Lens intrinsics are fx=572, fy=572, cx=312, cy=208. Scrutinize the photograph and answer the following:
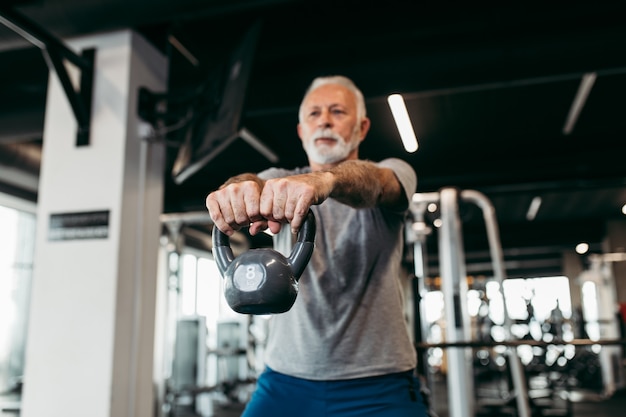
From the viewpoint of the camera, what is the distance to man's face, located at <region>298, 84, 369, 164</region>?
1679 millimetres

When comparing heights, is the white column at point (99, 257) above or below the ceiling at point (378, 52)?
below

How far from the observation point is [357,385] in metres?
1.43

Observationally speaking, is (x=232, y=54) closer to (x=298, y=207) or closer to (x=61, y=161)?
(x=61, y=161)

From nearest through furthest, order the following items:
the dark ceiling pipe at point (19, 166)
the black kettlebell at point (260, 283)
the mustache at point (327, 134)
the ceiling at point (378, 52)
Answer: the black kettlebell at point (260, 283)
the mustache at point (327, 134)
the ceiling at point (378, 52)
the dark ceiling pipe at point (19, 166)

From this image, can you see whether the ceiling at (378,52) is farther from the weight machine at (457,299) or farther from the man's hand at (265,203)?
the man's hand at (265,203)

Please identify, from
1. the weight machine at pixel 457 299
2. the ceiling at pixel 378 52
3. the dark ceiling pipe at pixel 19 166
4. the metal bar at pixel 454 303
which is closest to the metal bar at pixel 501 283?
the weight machine at pixel 457 299

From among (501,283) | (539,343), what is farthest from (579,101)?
(539,343)

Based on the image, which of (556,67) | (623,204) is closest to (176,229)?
(556,67)

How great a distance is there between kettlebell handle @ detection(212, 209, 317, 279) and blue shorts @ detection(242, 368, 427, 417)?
1.99 ft

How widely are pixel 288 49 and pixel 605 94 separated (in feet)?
11.3

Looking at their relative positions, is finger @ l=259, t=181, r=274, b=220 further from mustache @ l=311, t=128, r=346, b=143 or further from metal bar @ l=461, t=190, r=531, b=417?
metal bar @ l=461, t=190, r=531, b=417

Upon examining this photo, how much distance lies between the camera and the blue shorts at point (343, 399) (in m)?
1.41

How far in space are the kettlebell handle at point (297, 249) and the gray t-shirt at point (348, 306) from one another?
0.53m

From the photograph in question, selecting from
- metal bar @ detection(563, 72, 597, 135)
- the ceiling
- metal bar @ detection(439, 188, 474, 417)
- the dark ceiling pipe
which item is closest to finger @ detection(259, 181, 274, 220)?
the ceiling
